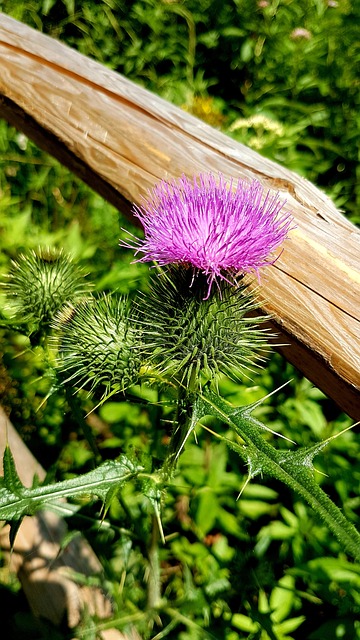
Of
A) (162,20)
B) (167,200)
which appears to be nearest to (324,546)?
(167,200)

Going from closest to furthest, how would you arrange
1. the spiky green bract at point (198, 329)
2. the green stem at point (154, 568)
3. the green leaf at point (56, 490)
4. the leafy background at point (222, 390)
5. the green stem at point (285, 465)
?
1. the green stem at point (285, 465)
2. the green leaf at point (56, 490)
3. the spiky green bract at point (198, 329)
4. the green stem at point (154, 568)
5. the leafy background at point (222, 390)

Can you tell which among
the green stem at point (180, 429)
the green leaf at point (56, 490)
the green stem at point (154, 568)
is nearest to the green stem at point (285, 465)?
the green stem at point (180, 429)

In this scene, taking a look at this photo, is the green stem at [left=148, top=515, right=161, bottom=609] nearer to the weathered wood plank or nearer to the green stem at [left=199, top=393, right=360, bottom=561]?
the green stem at [left=199, top=393, right=360, bottom=561]

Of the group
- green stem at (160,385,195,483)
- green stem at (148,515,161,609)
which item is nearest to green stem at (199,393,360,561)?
green stem at (160,385,195,483)

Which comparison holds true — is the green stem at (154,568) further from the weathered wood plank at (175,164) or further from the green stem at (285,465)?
the weathered wood plank at (175,164)

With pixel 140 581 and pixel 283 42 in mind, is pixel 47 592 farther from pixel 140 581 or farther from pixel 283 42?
pixel 283 42

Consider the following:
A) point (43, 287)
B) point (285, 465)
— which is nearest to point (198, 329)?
point (285, 465)
